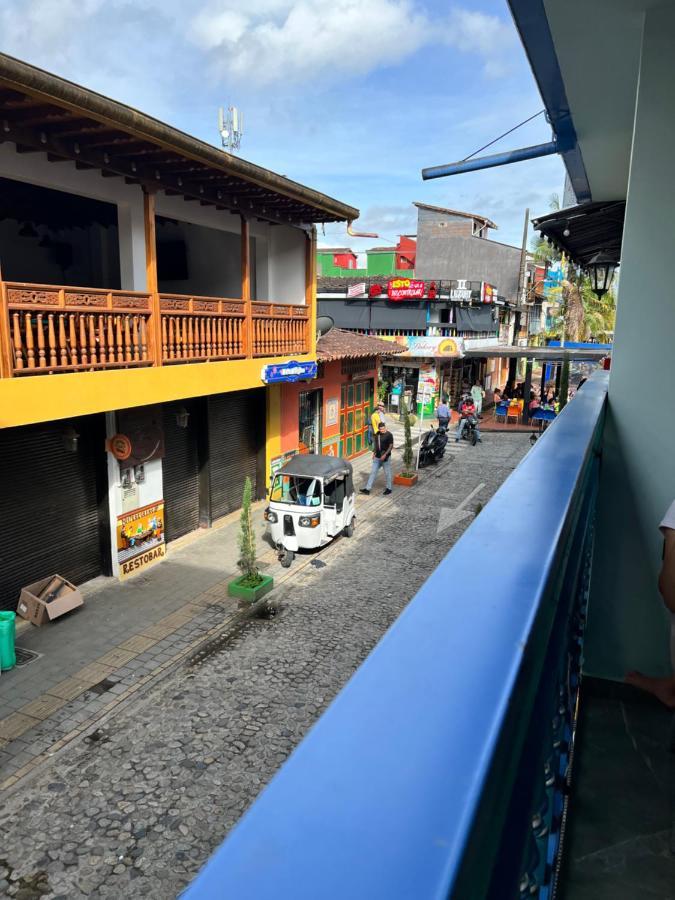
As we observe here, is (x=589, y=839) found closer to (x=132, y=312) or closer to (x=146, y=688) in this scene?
(x=146, y=688)

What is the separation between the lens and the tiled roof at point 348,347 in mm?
16653

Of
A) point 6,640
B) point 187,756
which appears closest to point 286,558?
point 6,640

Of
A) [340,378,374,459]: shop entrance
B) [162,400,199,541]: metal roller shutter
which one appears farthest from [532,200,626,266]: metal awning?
[340,378,374,459]: shop entrance

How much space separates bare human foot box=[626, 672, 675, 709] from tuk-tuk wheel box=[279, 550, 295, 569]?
8514 millimetres

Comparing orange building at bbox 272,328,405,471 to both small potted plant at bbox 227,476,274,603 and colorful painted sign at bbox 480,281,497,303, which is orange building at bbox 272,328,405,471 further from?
colorful painted sign at bbox 480,281,497,303

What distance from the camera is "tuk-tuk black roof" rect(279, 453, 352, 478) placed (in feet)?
39.6

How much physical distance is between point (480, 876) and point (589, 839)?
2071 mm

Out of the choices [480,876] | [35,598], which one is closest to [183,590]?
[35,598]

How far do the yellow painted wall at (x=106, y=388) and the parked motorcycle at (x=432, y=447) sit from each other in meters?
8.59

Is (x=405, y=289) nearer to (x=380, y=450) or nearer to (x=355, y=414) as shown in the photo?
(x=355, y=414)

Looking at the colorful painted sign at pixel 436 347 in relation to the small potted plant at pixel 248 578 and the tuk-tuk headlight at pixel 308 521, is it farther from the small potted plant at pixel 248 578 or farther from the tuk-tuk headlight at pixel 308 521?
the small potted plant at pixel 248 578

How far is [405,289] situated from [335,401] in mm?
11884

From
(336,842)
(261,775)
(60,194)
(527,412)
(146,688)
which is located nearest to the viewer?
(336,842)

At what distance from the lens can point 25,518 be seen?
362 inches
